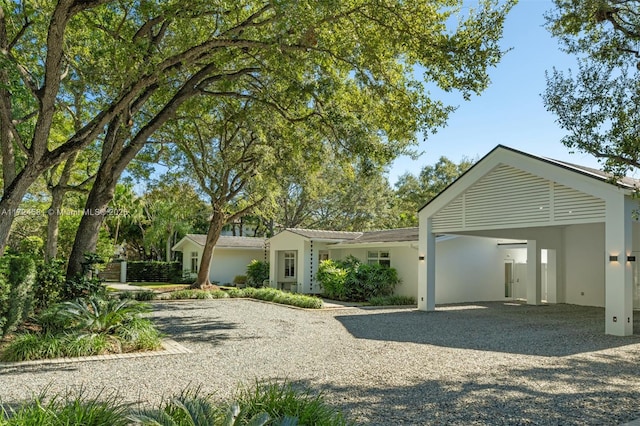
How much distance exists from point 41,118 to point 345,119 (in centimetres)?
642

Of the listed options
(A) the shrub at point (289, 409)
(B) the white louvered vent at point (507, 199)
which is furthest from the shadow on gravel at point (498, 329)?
(A) the shrub at point (289, 409)

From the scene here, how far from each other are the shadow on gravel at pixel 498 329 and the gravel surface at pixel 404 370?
5cm

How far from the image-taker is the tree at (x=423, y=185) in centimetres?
3962

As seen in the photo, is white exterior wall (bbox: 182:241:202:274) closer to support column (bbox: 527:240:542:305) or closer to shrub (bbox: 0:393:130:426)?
support column (bbox: 527:240:542:305)

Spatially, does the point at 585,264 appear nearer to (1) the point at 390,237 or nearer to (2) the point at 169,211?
(1) the point at 390,237

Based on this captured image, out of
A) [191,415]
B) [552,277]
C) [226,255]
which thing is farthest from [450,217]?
[226,255]

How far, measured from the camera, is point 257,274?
3012 cm

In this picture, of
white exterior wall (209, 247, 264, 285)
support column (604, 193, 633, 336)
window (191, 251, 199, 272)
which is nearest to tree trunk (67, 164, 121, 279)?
support column (604, 193, 633, 336)

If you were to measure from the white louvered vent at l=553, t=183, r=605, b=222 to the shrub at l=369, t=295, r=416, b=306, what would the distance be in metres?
7.84

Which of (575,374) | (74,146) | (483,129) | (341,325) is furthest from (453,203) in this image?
(74,146)

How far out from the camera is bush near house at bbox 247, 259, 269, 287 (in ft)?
97.6

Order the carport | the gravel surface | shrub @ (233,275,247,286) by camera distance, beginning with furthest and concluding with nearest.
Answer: shrub @ (233,275,247,286), the carport, the gravel surface

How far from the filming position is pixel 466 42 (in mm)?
9656

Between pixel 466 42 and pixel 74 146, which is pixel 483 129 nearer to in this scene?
pixel 466 42
